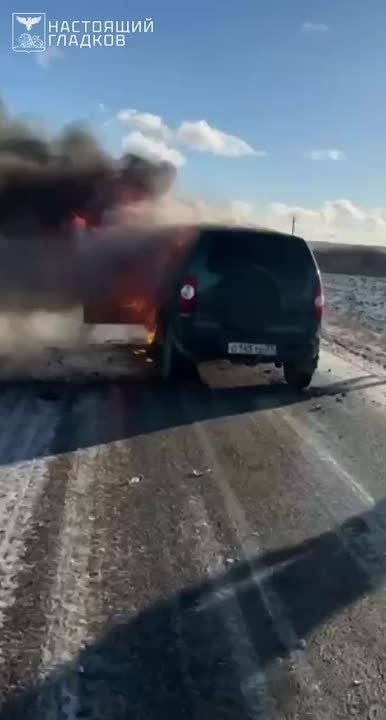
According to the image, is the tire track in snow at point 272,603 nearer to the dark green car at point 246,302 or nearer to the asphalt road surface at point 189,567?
the asphalt road surface at point 189,567

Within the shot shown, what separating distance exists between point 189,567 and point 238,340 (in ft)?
16.0

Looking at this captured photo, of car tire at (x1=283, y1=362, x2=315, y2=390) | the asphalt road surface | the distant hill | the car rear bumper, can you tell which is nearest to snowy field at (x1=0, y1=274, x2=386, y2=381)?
the car rear bumper

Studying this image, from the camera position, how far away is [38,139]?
1417 cm

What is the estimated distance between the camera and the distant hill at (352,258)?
237 ft

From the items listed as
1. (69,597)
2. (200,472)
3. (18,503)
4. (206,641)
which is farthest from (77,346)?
(206,641)

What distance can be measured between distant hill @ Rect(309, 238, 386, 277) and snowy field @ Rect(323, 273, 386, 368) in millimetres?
42196

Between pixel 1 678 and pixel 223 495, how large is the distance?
94.5 inches

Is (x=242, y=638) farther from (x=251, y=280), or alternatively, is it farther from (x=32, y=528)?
(x=251, y=280)

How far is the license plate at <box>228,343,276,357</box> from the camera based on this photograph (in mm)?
8727

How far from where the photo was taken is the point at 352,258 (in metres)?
82.9

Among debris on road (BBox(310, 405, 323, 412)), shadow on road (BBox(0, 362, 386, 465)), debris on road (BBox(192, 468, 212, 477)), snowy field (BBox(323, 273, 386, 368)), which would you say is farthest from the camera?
snowy field (BBox(323, 273, 386, 368))

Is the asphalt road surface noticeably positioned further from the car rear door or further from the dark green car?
the car rear door

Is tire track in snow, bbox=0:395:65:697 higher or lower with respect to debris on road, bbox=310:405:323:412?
higher

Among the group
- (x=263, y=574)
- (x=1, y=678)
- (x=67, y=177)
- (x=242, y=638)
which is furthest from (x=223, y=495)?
(x=67, y=177)
